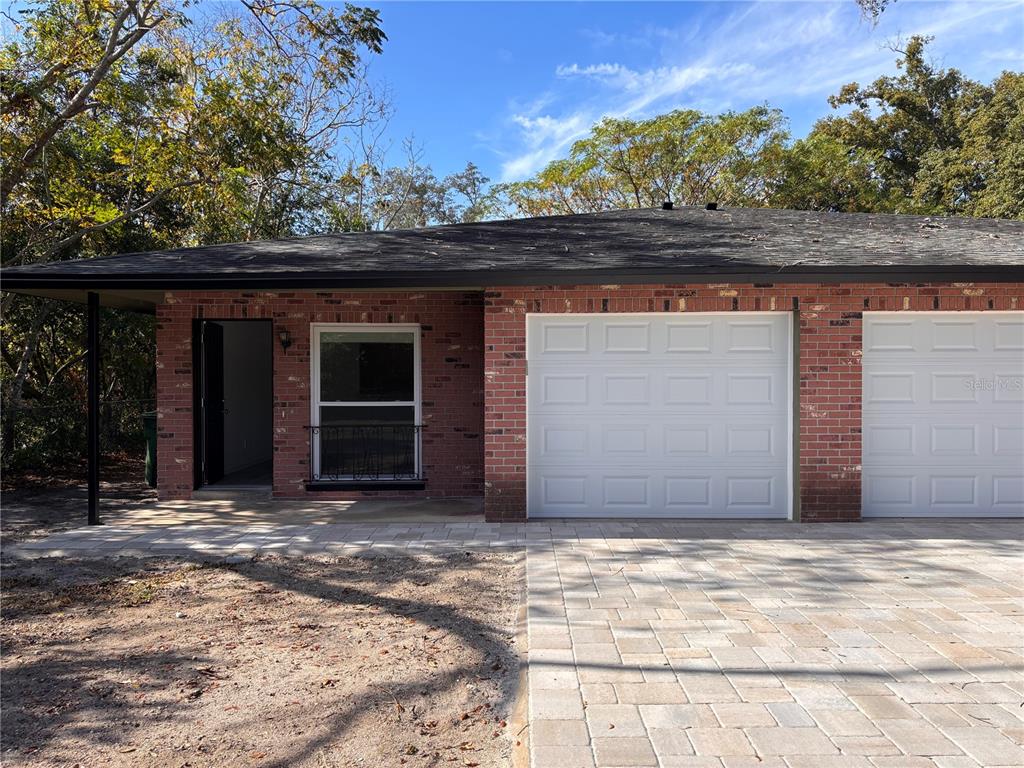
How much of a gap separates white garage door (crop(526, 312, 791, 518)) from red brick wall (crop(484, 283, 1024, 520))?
0.65 ft

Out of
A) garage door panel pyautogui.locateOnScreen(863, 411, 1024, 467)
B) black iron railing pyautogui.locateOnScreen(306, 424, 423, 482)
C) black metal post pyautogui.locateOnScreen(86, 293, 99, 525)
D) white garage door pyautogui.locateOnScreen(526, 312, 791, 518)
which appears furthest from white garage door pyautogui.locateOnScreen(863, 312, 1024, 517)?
black metal post pyautogui.locateOnScreen(86, 293, 99, 525)

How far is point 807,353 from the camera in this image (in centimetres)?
737

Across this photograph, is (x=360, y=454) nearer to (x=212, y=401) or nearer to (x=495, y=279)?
(x=212, y=401)

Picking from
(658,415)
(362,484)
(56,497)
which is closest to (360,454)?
(362,484)

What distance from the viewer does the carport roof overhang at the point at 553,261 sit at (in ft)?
22.1

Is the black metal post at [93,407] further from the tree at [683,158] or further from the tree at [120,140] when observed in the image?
the tree at [683,158]

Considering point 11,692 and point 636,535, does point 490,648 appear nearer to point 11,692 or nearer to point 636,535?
point 11,692

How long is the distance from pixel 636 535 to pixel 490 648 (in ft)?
9.72

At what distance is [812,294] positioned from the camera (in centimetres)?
737

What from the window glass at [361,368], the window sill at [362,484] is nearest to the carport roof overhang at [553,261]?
the window glass at [361,368]

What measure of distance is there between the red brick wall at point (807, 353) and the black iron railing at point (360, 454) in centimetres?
194

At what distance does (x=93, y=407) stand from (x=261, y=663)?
5.14 meters

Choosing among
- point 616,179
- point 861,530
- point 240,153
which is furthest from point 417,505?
point 616,179

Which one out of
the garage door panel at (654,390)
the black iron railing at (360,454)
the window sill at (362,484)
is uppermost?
the garage door panel at (654,390)
